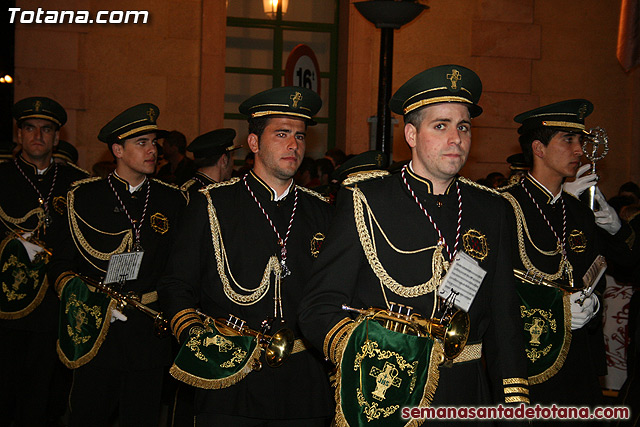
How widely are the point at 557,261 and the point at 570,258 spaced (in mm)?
118

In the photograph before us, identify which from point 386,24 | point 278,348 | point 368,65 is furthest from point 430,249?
point 368,65

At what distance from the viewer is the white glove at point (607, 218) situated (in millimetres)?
5871

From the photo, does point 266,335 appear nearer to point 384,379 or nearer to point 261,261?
point 261,261

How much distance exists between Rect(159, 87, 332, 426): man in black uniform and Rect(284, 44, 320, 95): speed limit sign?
189 inches

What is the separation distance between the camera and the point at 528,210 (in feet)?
17.6

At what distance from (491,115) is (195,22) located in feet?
15.0

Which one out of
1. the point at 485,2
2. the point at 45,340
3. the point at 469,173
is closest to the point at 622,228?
the point at 45,340

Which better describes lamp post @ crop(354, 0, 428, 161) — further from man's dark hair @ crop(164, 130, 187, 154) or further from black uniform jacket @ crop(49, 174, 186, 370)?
black uniform jacket @ crop(49, 174, 186, 370)

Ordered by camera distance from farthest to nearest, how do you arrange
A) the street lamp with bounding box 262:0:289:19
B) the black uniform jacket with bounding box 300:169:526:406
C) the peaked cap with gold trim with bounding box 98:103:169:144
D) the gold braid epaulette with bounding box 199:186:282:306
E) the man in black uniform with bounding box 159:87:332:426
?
the street lamp with bounding box 262:0:289:19, the peaked cap with gold trim with bounding box 98:103:169:144, the gold braid epaulette with bounding box 199:186:282:306, the man in black uniform with bounding box 159:87:332:426, the black uniform jacket with bounding box 300:169:526:406

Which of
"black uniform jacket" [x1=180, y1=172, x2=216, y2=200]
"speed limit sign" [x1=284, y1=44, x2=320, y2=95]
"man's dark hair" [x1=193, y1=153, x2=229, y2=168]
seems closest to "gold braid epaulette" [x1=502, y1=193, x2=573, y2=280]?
"black uniform jacket" [x1=180, y1=172, x2=216, y2=200]

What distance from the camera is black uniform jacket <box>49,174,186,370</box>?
5.69 metres

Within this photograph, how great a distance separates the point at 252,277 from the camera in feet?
15.1

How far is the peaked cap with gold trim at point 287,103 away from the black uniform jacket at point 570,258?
151cm

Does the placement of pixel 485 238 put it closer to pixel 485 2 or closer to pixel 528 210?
pixel 528 210
